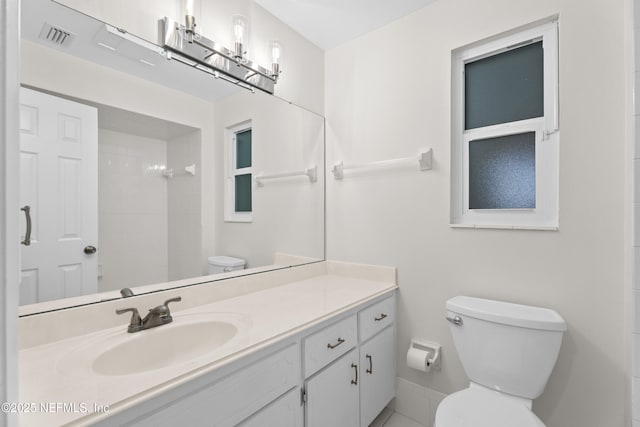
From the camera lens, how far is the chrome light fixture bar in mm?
1300

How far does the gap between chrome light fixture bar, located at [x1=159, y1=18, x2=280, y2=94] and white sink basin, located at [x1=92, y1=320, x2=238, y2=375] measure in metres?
1.15

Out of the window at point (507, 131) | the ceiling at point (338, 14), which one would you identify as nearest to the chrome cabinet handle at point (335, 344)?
the window at point (507, 131)

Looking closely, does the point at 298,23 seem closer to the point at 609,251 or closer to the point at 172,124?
the point at 172,124

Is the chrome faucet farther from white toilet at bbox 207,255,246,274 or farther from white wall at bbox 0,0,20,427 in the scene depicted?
white wall at bbox 0,0,20,427

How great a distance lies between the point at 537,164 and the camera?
1.41 metres

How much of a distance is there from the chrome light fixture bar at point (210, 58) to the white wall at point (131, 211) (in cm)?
42

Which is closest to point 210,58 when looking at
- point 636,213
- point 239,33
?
point 239,33

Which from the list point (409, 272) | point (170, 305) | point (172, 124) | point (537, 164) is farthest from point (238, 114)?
point (537, 164)

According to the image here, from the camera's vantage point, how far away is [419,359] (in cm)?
159

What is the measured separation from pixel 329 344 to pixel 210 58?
1437 millimetres

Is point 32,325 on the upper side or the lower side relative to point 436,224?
lower

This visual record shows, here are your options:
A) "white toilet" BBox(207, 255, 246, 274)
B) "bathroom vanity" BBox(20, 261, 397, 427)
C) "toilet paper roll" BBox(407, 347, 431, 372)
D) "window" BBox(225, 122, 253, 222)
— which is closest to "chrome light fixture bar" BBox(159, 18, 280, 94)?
"window" BBox(225, 122, 253, 222)

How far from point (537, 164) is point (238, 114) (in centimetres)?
151

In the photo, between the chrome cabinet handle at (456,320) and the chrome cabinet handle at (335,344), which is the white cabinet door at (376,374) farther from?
the chrome cabinet handle at (456,320)
